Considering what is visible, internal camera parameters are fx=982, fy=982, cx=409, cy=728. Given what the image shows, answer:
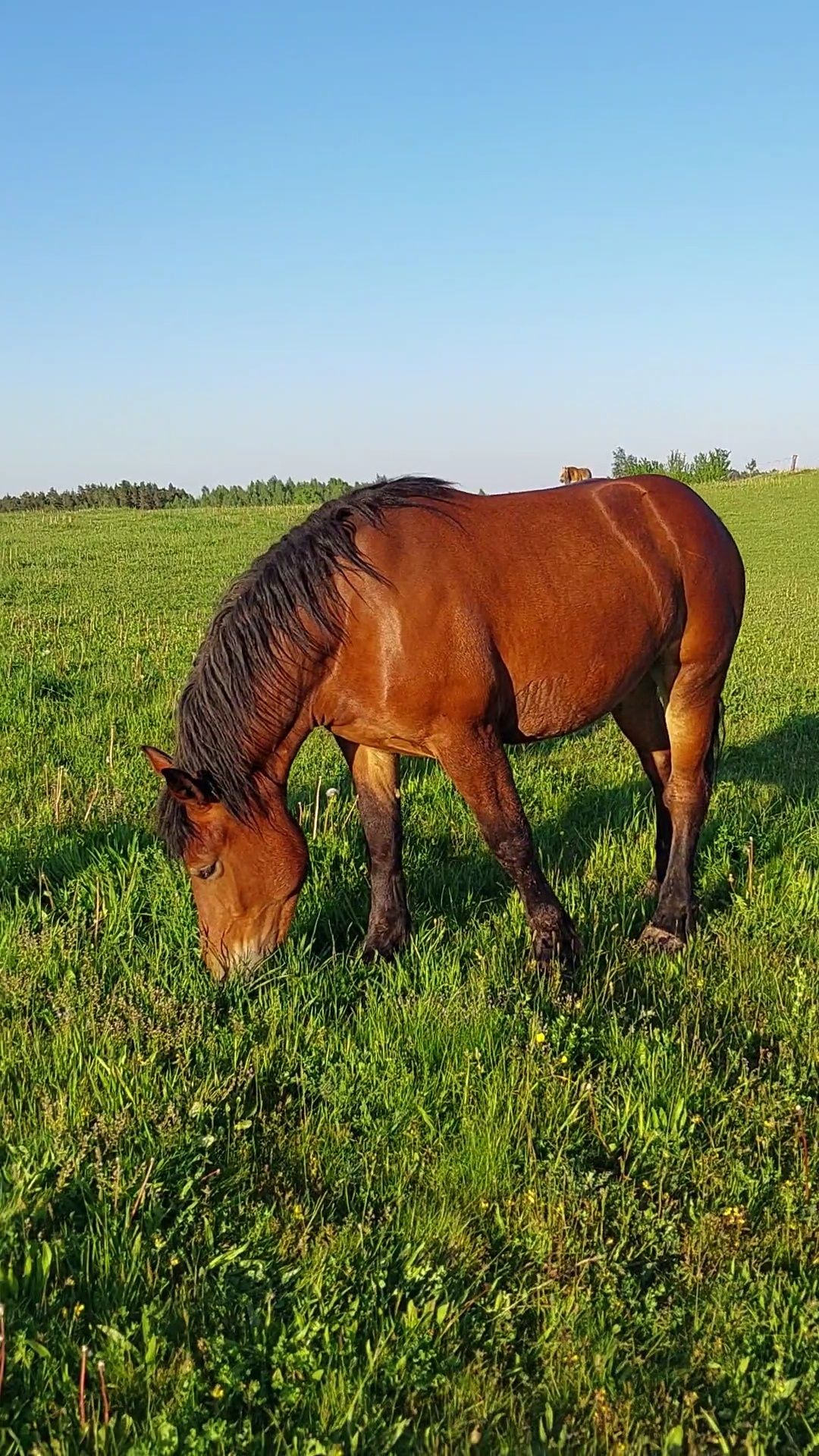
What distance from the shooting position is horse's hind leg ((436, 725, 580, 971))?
167 inches

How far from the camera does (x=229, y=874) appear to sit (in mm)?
3965

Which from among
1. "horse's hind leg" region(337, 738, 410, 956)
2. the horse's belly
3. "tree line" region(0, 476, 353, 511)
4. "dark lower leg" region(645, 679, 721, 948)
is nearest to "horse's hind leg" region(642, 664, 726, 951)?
"dark lower leg" region(645, 679, 721, 948)

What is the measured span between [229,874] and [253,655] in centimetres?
90

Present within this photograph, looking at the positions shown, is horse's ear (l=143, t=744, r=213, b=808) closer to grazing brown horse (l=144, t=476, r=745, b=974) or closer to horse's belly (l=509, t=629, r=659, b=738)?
grazing brown horse (l=144, t=476, r=745, b=974)

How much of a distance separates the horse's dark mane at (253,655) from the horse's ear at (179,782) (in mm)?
45

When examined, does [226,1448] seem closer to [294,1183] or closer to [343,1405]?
[343,1405]

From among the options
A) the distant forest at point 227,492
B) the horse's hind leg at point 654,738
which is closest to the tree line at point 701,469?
the distant forest at point 227,492

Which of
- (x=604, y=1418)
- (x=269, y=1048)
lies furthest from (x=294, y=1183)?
(x=604, y=1418)

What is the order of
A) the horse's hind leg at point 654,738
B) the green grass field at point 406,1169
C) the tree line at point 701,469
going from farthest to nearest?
1. the tree line at point 701,469
2. the horse's hind leg at point 654,738
3. the green grass field at point 406,1169

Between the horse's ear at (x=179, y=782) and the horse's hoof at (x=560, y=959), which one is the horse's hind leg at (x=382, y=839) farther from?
the horse's ear at (x=179, y=782)

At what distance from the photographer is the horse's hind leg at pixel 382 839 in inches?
181

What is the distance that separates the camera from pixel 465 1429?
6.61ft

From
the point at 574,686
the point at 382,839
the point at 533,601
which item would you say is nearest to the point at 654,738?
the point at 574,686

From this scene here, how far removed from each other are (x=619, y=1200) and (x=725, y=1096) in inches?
26.0
